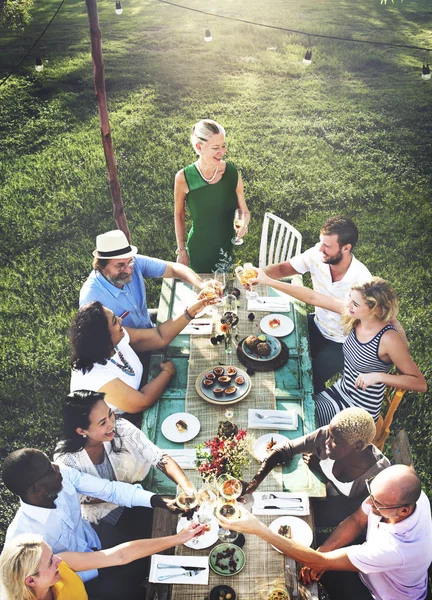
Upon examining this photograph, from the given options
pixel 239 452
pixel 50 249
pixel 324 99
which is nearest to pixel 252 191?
pixel 50 249

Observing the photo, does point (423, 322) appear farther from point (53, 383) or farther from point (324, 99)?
point (324, 99)

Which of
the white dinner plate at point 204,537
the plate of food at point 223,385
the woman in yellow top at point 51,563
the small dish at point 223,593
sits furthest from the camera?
the plate of food at point 223,385

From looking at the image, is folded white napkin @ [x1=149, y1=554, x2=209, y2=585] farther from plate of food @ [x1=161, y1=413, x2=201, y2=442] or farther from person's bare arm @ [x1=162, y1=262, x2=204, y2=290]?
person's bare arm @ [x1=162, y1=262, x2=204, y2=290]

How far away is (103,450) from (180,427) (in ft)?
1.65

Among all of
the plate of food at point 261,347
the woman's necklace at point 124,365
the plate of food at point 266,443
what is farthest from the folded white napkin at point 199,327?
the plate of food at point 266,443

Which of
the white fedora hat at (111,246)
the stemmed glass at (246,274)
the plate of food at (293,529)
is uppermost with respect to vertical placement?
the white fedora hat at (111,246)

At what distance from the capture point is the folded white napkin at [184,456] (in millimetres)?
3480

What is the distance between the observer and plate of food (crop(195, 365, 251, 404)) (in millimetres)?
3840

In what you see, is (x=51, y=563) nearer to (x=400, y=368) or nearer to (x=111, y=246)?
(x=111, y=246)

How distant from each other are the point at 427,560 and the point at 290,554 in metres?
0.71

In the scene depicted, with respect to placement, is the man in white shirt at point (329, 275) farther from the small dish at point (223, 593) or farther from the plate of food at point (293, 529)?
the small dish at point (223, 593)

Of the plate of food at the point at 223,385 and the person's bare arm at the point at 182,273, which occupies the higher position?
the person's bare arm at the point at 182,273

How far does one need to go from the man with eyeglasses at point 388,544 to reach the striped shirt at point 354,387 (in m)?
1.08

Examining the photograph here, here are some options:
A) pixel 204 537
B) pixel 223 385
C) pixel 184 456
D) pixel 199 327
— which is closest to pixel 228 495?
pixel 204 537
